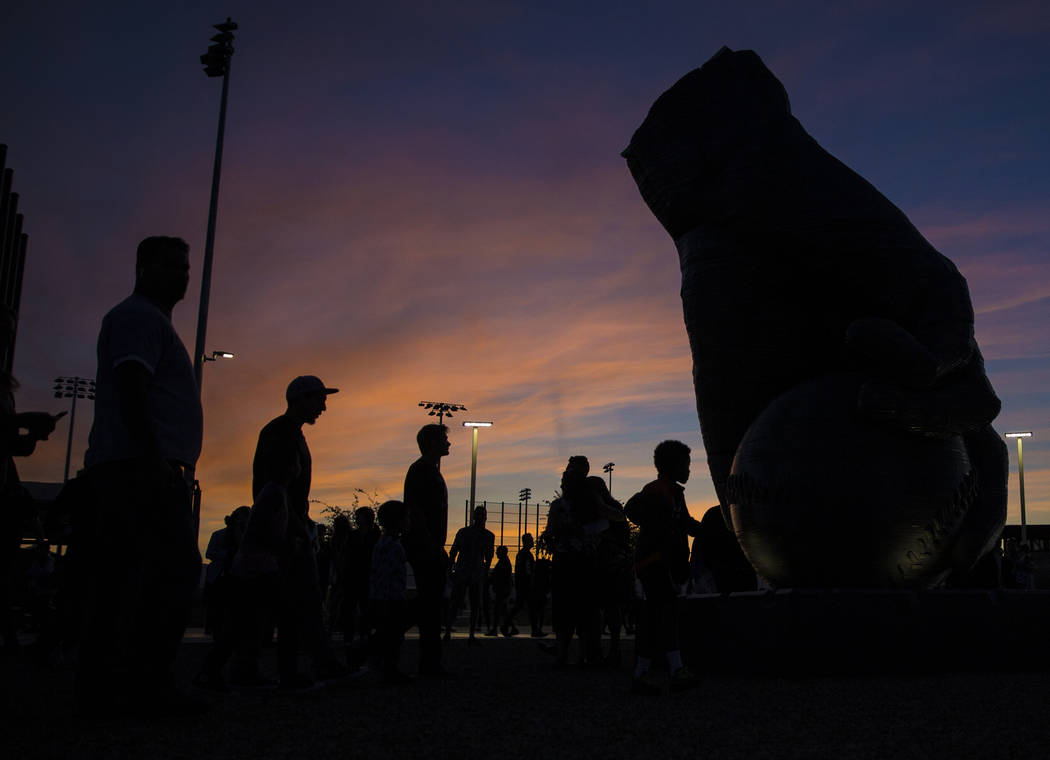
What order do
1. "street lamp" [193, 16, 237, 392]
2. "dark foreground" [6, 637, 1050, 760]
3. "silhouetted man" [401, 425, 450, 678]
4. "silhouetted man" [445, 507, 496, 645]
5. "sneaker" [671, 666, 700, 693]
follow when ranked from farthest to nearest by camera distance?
"street lamp" [193, 16, 237, 392]
"silhouetted man" [445, 507, 496, 645]
"silhouetted man" [401, 425, 450, 678]
"sneaker" [671, 666, 700, 693]
"dark foreground" [6, 637, 1050, 760]

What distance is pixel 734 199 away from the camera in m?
6.75

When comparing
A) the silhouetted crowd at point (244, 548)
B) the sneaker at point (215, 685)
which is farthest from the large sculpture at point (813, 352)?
the sneaker at point (215, 685)

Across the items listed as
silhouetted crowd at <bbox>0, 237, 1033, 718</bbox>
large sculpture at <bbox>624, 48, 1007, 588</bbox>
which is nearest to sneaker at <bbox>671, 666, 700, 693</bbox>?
silhouetted crowd at <bbox>0, 237, 1033, 718</bbox>

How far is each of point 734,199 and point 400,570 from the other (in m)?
3.48

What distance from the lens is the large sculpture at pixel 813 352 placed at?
5.86 meters

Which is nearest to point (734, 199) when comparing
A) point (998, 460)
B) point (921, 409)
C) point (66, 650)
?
A: point (921, 409)

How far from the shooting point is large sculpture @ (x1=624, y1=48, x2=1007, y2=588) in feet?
19.2

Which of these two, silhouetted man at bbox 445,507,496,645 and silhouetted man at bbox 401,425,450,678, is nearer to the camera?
silhouetted man at bbox 401,425,450,678

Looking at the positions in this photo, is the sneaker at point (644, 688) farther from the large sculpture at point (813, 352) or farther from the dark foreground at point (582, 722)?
the large sculpture at point (813, 352)

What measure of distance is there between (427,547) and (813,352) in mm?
2957

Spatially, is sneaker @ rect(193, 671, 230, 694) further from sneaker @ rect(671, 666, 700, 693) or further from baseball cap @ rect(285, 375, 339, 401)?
sneaker @ rect(671, 666, 700, 693)

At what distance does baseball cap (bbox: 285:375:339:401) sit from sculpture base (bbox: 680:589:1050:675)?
2915mm

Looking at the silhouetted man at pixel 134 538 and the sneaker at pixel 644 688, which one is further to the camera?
the sneaker at pixel 644 688

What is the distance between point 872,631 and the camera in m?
5.75
